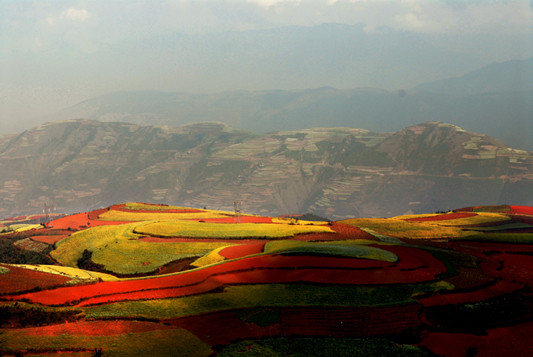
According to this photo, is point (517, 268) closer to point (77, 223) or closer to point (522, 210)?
point (522, 210)

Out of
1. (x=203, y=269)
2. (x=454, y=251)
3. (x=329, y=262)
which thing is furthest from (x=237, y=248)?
(x=454, y=251)

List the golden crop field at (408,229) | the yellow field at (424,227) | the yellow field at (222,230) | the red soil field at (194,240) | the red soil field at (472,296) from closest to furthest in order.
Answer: the red soil field at (472,296)
the red soil field at (194,240)
the yellow field at (222,230)
the golden crop field at (408,229)
the yellow field at (424,227)

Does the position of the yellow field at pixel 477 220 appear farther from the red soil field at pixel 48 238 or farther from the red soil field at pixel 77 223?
the red soil field at pixel 48 238

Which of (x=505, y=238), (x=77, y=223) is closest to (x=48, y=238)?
(x=77, y=223)

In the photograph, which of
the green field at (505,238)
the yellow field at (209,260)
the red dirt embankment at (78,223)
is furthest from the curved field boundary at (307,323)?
the red dirt embankment at (78,223)

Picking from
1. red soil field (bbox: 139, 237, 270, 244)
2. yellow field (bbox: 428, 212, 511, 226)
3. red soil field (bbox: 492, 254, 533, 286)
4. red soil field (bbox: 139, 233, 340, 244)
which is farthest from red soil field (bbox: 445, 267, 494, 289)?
yellow field (bbox: 428, 212, 511, 226)

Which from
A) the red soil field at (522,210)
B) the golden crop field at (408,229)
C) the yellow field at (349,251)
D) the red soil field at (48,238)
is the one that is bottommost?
the red soil field at (522,210)
